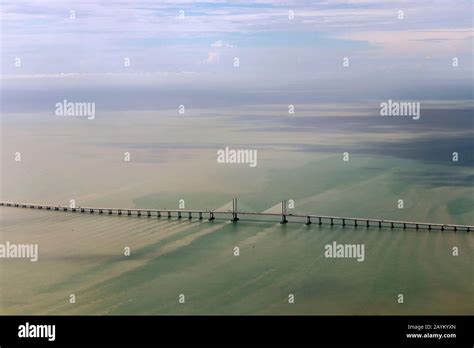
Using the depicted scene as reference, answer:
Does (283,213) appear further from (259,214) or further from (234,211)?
(234,211)

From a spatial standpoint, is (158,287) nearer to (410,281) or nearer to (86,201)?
(410,281)

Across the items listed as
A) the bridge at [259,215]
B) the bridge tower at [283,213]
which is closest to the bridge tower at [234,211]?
the bridge at [259,215]

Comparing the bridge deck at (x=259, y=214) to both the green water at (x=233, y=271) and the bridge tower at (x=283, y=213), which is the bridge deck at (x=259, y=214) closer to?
the bridge tower at (x=283, y=213)

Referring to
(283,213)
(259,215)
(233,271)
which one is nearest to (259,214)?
(259,215)

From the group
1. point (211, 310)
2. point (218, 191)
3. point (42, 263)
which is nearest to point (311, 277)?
point (211, 310)

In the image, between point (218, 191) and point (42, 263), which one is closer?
point (42, 263)

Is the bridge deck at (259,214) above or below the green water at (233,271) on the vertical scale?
above

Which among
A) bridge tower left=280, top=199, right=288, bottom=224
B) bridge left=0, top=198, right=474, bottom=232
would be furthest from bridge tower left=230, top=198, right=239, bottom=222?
bridge tower left=280, top=199, right=288, bottom=224

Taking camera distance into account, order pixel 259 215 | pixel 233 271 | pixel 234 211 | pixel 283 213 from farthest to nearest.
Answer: pixel 234 211 → pixel 259 215 → pixel 283 213 → pixel 233 271
